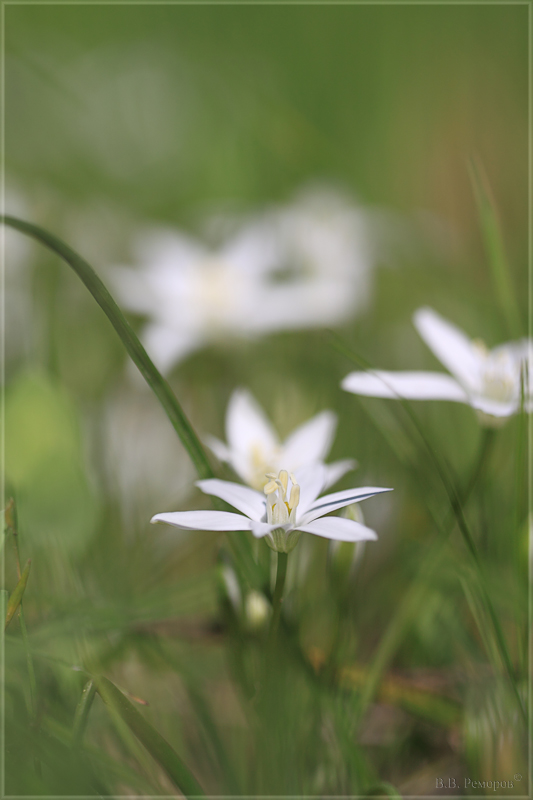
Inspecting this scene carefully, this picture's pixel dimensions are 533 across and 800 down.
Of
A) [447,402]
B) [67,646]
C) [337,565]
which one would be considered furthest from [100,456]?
[447,402]

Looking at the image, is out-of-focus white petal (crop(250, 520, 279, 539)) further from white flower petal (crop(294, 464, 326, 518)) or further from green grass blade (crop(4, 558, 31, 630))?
green grass blade (crop(4, 558, 31, 630))

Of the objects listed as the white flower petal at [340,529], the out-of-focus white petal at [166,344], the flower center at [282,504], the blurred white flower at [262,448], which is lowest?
the white flower petal at [340,529]

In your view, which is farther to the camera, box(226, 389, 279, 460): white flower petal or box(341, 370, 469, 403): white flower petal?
box(226, 389, 279, 460): white flower petal

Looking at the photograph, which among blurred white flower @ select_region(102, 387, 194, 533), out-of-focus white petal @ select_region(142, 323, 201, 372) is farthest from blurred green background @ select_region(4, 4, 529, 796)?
out-of-focus white petal @ select_region(142, 323, 201, 372)

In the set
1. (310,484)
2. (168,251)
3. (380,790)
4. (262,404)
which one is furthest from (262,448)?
(168,251)

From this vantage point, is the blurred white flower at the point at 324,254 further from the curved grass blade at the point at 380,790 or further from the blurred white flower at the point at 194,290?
the curved grass blade at the point at 380,790

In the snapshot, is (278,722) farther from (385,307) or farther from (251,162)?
(251,162)

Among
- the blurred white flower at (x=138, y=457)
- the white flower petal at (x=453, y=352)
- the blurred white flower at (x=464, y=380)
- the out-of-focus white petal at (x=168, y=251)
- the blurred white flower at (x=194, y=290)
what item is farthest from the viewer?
the out-of-focus white petal at (x=168, y=251)

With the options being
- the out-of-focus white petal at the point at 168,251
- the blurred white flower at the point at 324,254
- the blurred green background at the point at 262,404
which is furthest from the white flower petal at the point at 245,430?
the out-of-focus white petal at the point at 168,251
